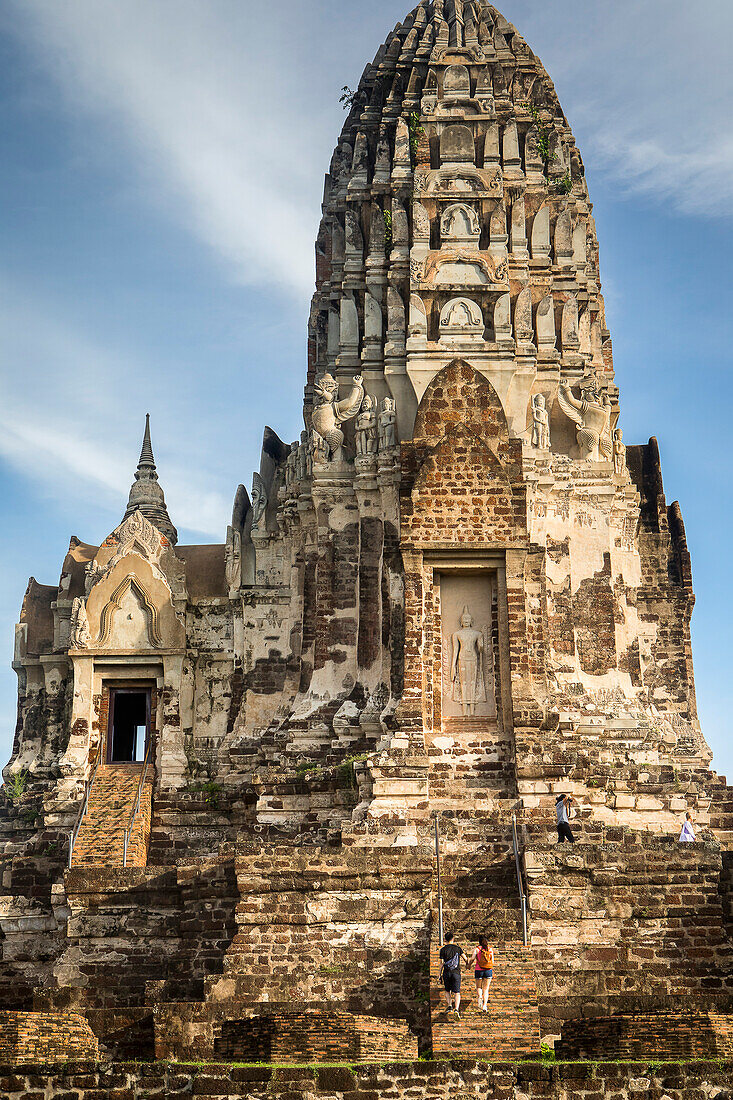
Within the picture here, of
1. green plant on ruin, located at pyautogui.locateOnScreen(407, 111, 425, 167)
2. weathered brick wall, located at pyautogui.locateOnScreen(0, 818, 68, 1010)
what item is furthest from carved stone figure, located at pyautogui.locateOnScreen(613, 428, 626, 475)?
weathered brick wall, located at pyautogui.locateOnScreen(0, 818, 68, 1010)

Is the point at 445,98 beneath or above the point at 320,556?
above

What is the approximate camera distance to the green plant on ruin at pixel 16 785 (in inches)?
1273

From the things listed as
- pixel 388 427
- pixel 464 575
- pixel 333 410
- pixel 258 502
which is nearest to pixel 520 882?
pixel 464 575

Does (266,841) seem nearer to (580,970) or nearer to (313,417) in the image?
(580,970)

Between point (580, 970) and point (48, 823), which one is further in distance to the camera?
point (48, 823)

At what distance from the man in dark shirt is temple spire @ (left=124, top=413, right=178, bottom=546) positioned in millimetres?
16574

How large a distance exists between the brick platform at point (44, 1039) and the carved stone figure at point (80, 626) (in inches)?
447

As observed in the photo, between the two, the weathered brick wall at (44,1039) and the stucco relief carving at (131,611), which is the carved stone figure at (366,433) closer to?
the stucco relief carving at (131,611)

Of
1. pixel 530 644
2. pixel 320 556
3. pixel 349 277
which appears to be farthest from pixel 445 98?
pixel 530 644

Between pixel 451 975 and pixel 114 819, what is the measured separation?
1067 centimetres

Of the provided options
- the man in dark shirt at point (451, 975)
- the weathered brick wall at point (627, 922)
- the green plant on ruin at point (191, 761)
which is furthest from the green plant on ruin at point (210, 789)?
the man in dark shirt at point (451, 975)

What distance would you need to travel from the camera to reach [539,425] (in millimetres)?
31078

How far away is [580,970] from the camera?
22.5m

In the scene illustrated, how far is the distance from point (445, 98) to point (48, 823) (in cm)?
1599
